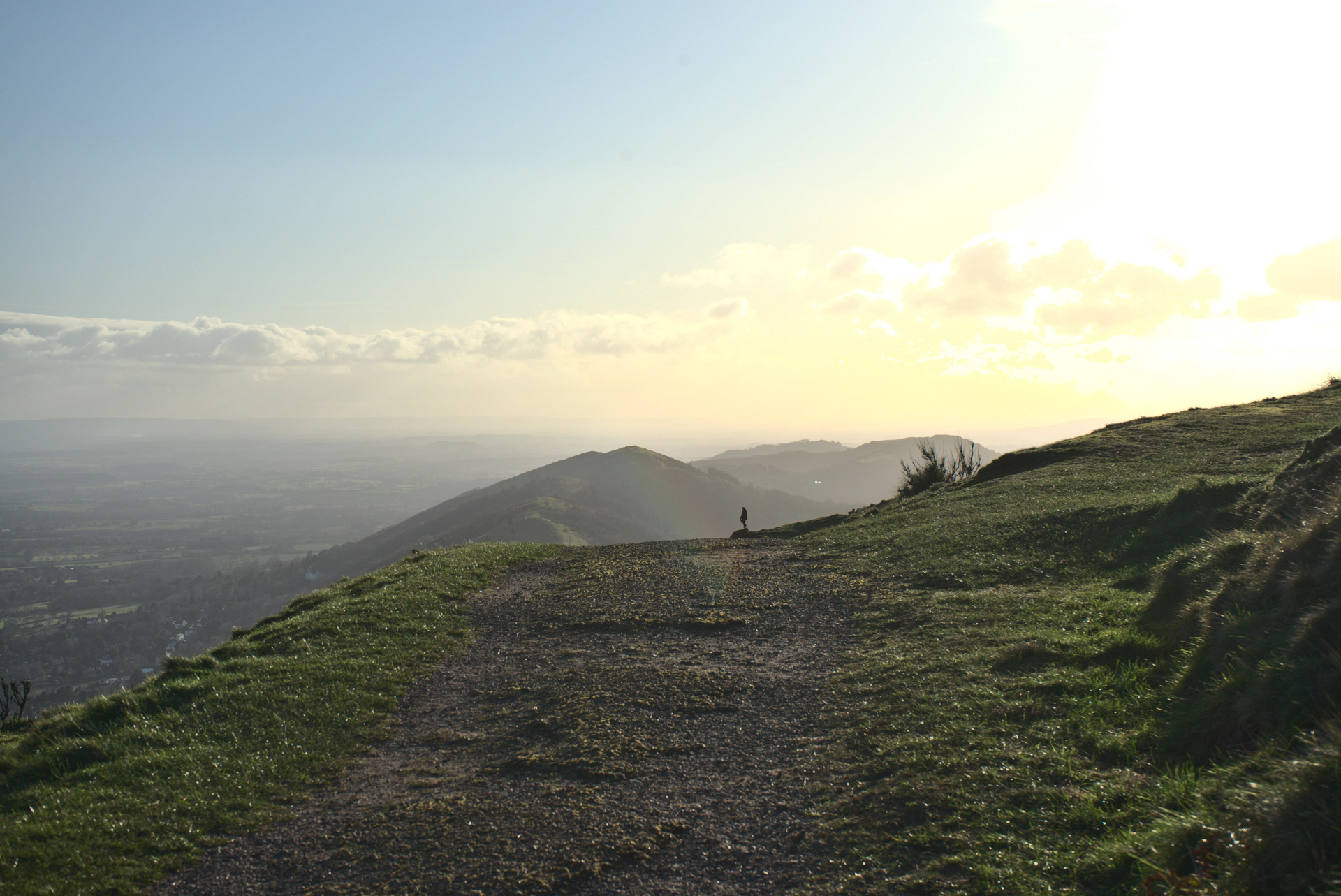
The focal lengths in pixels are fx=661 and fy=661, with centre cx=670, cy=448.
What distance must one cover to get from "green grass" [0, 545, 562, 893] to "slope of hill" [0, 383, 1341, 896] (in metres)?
0.06

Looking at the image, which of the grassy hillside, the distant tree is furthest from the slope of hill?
the distant tree

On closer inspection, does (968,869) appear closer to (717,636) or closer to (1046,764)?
(1046,764)

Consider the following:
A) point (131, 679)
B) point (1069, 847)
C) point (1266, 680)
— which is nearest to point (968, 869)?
point (1069, 847)

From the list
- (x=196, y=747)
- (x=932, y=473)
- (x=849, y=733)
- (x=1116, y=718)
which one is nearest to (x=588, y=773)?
(x=849, y=733)

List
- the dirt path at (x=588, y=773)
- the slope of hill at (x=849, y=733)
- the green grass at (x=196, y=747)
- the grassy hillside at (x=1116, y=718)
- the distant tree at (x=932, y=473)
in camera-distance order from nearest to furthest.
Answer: the grassy hillside at (x=1116, y=718), the slope of hill at (x=849, y=733), the dirt path at (x=588, y=773), the green grass at (x=196, y=747), the distant tree at (x=932, y=473)

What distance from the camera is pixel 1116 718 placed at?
8.97 meters

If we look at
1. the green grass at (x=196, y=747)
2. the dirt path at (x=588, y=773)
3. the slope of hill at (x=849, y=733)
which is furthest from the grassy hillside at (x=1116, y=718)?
the green grass at (x=196, y=747)

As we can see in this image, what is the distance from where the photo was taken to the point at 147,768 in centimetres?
1065

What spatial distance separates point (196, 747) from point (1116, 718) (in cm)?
1455

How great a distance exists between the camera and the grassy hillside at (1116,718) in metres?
5.65

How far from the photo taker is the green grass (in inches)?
340

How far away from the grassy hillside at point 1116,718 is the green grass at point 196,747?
8755 millimetres

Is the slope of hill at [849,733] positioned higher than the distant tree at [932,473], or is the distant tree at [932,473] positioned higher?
the distant tree at [932,473]

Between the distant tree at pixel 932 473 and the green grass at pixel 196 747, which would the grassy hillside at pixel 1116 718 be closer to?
the green grass at pixel 196 747
